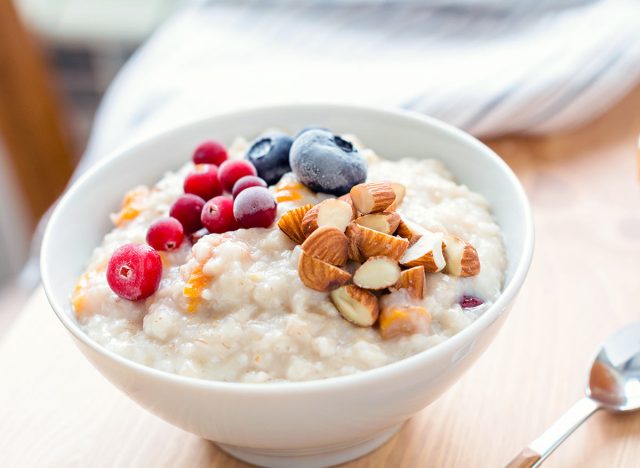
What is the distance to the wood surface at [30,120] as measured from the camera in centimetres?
338

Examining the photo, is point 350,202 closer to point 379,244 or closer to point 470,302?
point 379,244

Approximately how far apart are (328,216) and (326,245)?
0.06 meters

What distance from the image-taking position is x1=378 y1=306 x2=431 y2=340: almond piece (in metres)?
1.12

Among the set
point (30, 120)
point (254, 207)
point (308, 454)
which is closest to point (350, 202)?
point (254, 207)

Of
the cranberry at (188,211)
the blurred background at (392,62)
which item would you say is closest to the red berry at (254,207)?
the cranberry at (188,211)

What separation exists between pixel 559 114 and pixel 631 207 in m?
0.34

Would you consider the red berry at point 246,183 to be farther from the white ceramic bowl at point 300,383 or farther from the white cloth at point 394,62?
the white cloth at point 394,62

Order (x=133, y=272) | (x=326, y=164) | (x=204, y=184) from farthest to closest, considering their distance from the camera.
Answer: (x=204, y=184), (x=326, y=164), (x=133, y=272)

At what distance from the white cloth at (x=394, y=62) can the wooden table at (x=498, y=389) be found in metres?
0.33

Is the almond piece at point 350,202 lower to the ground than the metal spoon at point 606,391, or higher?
higher

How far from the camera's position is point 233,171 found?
1.41m

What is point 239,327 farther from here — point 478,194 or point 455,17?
point 455,17

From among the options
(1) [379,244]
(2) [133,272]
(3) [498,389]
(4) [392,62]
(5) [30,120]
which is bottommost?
(5) [30,120]

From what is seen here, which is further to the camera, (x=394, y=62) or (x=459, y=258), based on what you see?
(x=394, y=62)
